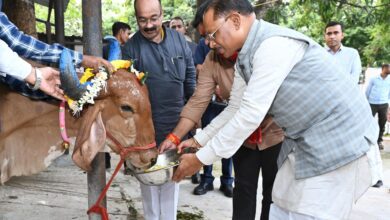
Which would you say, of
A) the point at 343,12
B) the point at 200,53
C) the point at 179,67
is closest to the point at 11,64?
the point at 179,67

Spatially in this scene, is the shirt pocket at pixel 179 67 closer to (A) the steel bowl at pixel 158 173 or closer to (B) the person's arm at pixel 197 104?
(B) the person's arm at pixel 197 104

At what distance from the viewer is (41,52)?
245 cm

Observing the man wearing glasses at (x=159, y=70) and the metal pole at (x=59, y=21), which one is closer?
the man wearing glasses at (x=159, y=70)

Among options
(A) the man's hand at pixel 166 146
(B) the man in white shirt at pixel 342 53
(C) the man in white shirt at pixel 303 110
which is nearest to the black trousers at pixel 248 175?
(A) the man's hand at pixel 166 146

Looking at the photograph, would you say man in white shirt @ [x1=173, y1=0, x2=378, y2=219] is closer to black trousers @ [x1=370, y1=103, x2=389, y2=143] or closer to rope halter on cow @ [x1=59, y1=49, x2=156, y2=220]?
rope halter on cow @ [x1=59, y1=49, x2=156, y2=220]

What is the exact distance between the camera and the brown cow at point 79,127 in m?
2.36

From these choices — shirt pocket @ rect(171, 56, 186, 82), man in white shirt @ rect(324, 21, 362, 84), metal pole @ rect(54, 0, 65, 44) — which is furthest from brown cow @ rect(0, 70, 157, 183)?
metal pole @ rect(54, 0, 65, 44)

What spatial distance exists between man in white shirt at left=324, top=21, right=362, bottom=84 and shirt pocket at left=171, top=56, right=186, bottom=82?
2.38 metres

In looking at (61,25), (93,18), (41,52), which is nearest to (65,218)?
(41,52)

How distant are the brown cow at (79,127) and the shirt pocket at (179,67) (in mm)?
564

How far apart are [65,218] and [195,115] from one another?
6.31ft

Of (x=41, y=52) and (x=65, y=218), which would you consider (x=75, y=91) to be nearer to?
(x=41, y=52)

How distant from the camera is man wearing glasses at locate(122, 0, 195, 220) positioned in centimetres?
287

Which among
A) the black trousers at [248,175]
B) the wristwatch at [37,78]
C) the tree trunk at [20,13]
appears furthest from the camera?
the tree trunk at [20,13]
